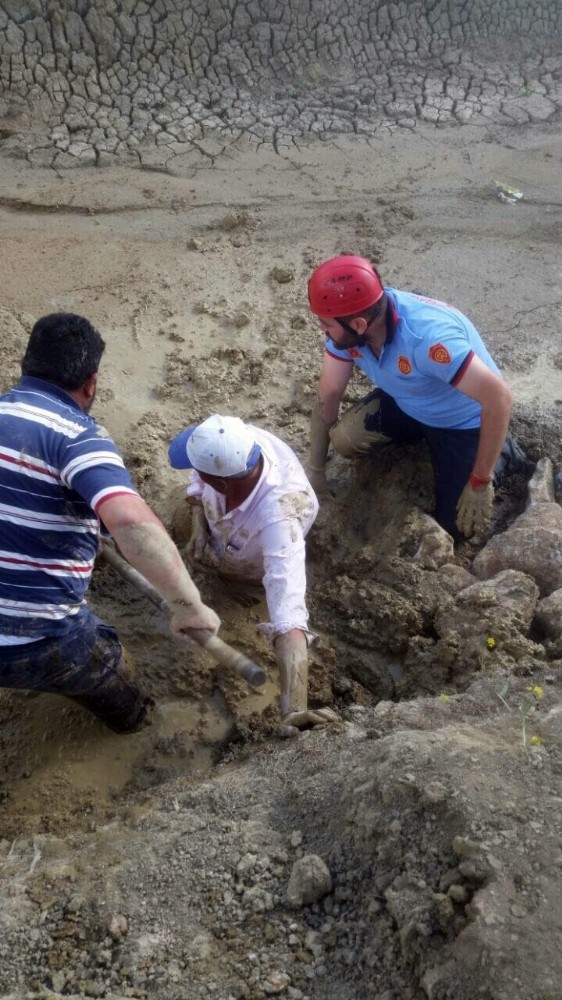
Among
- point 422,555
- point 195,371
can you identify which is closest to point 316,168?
point 195,371

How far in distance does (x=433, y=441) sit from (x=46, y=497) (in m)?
2.03

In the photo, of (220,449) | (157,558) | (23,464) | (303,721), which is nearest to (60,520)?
(23,464)

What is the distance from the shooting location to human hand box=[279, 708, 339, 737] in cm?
264

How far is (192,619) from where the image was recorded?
7.82 ft

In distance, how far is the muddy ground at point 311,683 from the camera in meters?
1.84

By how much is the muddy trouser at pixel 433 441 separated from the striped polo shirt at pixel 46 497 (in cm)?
168

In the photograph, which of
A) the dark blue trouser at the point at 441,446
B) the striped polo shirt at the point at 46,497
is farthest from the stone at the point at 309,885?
the dark blue trouser at the point at 441,446

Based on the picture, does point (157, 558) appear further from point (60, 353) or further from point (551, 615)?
point (551, 615)

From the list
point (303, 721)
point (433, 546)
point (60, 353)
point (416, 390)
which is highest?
point (60, 353)

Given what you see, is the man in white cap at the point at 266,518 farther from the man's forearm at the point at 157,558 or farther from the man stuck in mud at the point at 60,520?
the man's forearm at the point at 157,558

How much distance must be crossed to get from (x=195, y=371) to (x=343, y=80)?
3.61 meters

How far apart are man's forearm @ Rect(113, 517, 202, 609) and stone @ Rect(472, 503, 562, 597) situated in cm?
154

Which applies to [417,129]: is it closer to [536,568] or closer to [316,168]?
[316,168]

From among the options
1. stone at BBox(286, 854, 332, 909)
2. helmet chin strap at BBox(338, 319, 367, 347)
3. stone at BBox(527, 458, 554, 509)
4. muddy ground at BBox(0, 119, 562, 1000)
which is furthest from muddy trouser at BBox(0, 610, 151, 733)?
stone at BBox(527, 458, 554, 509)
